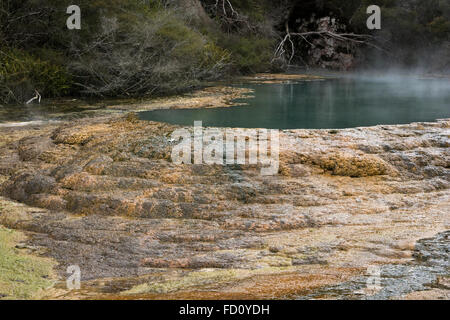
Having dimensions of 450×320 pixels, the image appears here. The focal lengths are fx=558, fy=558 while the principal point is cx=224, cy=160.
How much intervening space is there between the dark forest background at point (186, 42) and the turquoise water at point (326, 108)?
1.80m

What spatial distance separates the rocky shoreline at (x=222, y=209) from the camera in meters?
3.07

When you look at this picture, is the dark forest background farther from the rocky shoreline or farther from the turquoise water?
the rocky shoreline

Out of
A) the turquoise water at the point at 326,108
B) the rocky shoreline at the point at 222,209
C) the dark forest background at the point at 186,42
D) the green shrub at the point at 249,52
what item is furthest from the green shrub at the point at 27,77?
the green shrub at the point at 249,52

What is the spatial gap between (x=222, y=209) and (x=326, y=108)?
4812 millimetres

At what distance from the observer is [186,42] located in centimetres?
1060

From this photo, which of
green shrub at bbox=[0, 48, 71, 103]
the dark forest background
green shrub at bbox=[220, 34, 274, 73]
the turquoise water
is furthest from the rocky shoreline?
green shrub at bbox=[220, 34, 274, 73]

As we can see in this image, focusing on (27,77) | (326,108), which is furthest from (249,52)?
(27,77)

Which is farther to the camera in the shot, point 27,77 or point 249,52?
point 249,52

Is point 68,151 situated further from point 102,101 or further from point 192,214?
point 102,101

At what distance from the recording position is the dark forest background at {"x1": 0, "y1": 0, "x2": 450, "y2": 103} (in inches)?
371

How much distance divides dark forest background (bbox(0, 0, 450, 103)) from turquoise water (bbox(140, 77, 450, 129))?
1.80 metres

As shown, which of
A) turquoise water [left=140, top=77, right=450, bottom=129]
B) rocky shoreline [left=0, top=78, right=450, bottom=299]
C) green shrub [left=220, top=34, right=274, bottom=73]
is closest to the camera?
rocky shoreline [left=0, top=78, right=450, bottom=299]

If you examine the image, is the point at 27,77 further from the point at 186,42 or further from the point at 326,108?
the point at 326,108

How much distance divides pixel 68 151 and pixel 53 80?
4.48 m
